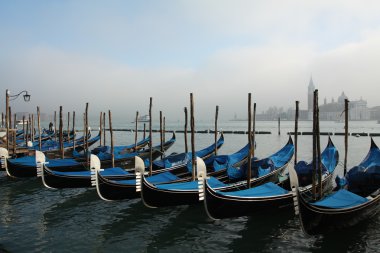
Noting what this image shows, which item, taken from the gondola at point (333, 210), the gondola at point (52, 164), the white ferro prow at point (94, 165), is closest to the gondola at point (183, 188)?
the white ferro prow at point (94, 165)

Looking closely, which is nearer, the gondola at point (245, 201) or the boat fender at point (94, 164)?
the gondola at point (245, 201)

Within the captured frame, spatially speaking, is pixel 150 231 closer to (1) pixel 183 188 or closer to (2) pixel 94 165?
(1) pixel 183 188

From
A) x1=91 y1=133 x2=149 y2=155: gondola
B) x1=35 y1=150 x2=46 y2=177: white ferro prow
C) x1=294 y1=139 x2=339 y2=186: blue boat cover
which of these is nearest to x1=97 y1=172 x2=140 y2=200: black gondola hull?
x1=35 y1=150 x2=46 y2=177: white ferro prow

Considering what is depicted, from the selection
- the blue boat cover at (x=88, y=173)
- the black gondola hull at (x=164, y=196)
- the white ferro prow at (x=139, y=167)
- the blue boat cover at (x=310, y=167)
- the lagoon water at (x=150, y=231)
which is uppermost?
the white ferro prow at (x=139, y=167)

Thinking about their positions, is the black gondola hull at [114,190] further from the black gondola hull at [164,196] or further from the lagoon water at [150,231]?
the black gondola hull at [164,196]

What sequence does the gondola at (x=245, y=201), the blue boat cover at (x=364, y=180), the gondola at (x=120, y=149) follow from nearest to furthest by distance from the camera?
the gondola at (x=245, y=201)
the blue boat cover at (x=364, y=180)
the gondola at (x=120, y=149)

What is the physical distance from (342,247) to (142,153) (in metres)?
14.3

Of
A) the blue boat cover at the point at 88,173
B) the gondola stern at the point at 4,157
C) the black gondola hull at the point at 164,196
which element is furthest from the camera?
the gondola stern at the point at 4,157

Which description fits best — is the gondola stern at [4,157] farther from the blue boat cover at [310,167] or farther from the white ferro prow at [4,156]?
the blue boat cover at [310,167]

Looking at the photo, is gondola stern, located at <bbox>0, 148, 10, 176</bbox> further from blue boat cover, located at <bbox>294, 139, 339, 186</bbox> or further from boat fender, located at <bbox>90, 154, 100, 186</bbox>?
blue boat cover, located at <bbox>294, 139, 339, 186</bbox>

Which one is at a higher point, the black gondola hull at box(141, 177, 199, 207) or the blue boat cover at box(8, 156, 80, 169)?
the blue boat cover at box(8, 156, 80, 169)

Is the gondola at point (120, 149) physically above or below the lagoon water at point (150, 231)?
above

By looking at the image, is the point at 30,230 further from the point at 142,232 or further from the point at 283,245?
the point at 283,245

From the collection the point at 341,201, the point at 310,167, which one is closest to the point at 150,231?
the point at 341,201
